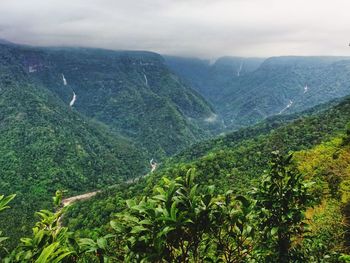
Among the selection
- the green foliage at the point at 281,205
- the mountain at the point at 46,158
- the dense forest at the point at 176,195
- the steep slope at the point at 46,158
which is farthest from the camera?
the steep slope at the point at 46,158

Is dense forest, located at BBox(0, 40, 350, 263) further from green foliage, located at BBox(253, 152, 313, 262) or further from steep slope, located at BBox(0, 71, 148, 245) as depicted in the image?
steep slope, located at BBox(0, 71, 148, 245)

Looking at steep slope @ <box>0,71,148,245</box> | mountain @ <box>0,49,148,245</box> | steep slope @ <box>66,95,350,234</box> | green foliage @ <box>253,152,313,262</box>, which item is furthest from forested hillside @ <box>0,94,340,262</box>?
steep slope @ <box>0,71,148,245</box>

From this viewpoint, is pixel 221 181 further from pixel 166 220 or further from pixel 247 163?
pixel 166 220

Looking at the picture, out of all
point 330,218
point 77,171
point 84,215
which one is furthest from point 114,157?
point 330,218

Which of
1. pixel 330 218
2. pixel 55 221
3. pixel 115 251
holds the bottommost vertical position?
pixel 330 218

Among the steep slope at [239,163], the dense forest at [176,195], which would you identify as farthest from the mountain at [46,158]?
the steep slope at [239,163]

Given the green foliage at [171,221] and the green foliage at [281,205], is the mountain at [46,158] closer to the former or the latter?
the green foliage at [281,205]

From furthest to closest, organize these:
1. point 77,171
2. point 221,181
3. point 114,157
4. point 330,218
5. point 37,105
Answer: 1. point 37,105
2. point 114,157
3. point 77,171
4. point 221,181
5. point 330,218

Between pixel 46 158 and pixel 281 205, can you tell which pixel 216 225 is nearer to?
pixel 281 205
